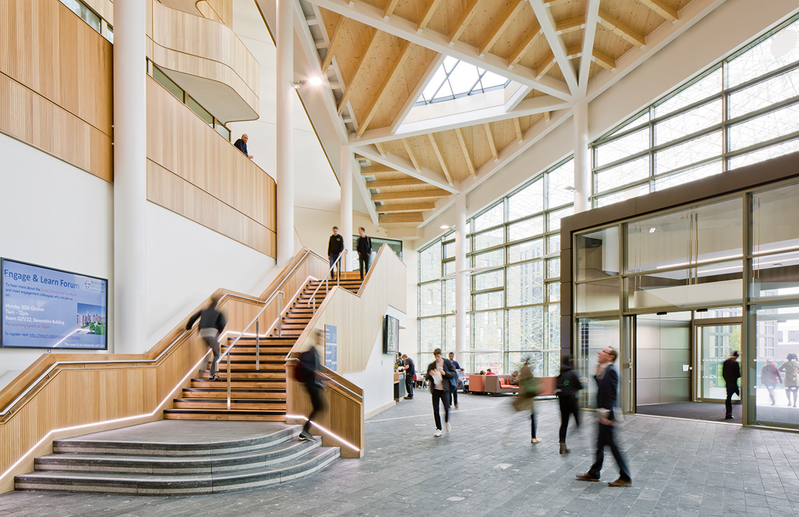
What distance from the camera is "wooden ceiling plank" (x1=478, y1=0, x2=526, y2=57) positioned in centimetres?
1324

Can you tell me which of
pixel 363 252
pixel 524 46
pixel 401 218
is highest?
pixel 524 46

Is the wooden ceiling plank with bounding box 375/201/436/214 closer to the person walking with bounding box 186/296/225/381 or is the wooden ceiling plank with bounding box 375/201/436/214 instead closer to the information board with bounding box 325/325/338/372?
the information board with bounding box 325/325/338/372

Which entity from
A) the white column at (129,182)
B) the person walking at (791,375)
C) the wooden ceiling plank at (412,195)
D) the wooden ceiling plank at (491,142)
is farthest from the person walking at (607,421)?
the wooden ceiling plank at (412,195)

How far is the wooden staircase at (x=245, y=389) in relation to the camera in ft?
27.8

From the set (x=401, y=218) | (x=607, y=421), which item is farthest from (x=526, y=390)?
(x=401, y=218)

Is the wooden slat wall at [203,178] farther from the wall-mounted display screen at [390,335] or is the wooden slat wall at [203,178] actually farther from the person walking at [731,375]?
the person walking at [731,375]

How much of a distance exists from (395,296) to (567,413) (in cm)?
956

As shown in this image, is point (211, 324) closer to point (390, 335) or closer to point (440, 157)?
point (390, 335)

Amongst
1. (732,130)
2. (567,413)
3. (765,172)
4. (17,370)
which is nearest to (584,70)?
(732,130)

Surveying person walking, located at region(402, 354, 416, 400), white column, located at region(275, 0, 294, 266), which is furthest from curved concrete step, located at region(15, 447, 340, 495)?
person walking, located at region(402, 354, 416, 400)

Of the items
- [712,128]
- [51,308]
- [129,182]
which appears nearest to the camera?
[51,308]

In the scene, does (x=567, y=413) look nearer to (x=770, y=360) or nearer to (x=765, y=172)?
(x=770, y=360)

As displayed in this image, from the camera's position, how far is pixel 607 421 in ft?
18.9

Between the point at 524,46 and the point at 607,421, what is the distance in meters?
11.4
